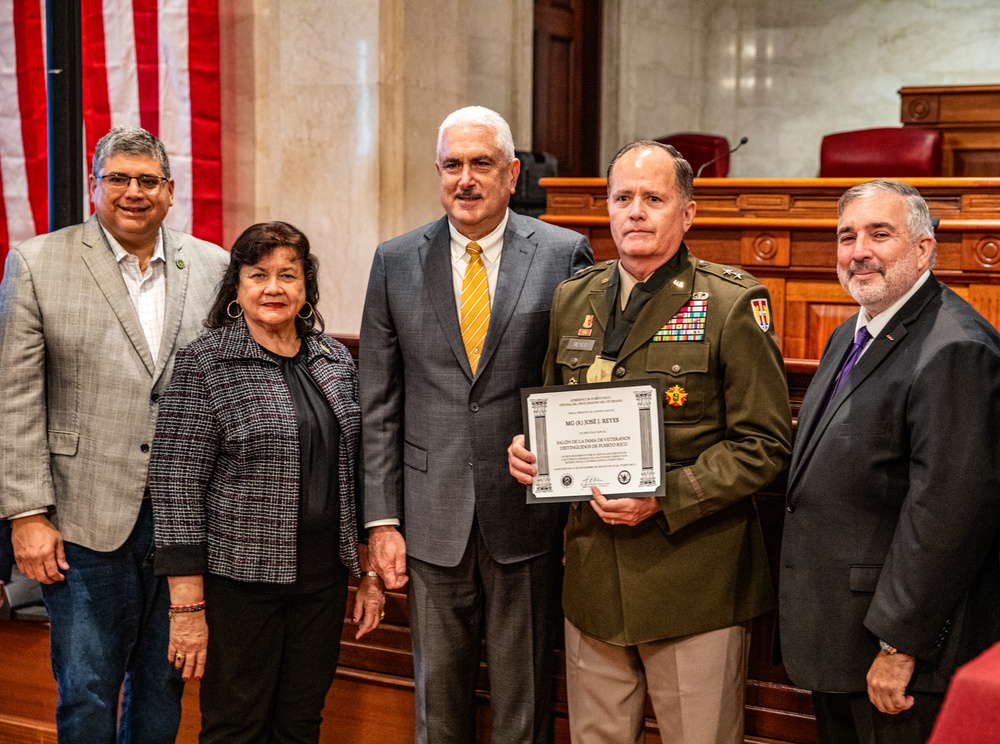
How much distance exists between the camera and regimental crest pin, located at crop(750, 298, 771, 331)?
211 centimetres

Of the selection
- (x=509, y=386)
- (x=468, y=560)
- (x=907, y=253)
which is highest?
(x=907, y=253)

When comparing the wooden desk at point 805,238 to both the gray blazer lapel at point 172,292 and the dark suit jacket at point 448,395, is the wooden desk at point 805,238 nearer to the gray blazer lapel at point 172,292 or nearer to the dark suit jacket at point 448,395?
the dark suit jacket at point 448,395

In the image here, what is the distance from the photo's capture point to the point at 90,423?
8.05 feet

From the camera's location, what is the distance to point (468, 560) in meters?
2.34

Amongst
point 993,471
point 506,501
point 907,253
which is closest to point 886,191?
point 907,253

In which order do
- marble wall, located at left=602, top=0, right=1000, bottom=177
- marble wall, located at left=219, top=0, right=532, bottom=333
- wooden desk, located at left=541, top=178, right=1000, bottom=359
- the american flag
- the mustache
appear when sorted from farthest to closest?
marble wall, located at left=602, top=0, right=1000, bottom=177 < marble wall, located at left=219, top=0, right=532, bottom=333 < wooden desk, located at left=541, top=178, right=1000, bottom=359 < the american flag < the mustache

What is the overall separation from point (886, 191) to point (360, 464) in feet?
4.08

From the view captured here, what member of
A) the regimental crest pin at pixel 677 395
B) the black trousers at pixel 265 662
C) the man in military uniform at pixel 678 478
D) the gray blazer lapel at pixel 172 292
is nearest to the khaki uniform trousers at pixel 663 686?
the man in military uniform at pixel 678 478

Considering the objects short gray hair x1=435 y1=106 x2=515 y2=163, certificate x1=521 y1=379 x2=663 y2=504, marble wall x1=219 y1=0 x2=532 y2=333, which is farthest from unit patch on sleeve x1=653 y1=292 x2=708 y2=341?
marble wall x1=219 y1=0 x2=532 y2=333

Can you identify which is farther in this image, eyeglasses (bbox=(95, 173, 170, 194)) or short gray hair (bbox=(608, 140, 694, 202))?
eyeglasses (bbox=(95, 173, 170, 194))

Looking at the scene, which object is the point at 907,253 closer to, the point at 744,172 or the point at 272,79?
the point at 272,79

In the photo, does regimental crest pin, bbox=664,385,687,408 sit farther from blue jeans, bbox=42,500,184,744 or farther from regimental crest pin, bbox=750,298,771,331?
blue jeans, bbox=42,500,184,744

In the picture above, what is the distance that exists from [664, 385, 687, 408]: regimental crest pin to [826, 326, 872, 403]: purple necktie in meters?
0.28

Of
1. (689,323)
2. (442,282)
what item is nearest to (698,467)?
(689,323)
